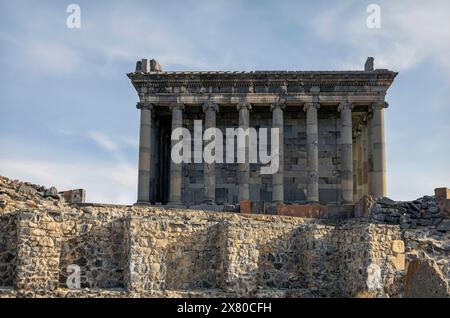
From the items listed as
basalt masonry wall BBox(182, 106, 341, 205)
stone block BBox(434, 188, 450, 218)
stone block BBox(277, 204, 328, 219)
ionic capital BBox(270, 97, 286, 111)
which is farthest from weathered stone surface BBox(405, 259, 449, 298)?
ionic capital BBox(270, 97, 286, 111)

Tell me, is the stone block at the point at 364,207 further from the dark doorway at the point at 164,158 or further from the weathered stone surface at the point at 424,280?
the dark doorway at the point at 164,158

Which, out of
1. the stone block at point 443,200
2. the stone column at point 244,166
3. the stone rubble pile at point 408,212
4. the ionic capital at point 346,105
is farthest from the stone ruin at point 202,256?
the ionic capital at point 346,105

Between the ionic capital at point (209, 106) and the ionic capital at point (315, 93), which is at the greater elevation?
the ionic capital at point (315, 93)

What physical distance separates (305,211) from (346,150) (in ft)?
38.9

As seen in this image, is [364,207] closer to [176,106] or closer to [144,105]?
[176,106]

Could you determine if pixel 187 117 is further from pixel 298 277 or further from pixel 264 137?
pixel 298 277

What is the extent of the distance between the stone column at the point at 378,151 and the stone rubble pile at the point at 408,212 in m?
11.4

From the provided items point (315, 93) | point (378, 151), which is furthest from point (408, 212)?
point (315, 93)

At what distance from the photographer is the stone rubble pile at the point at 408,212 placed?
17922 millimetres

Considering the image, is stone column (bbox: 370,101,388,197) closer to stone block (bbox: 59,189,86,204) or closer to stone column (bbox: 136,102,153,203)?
stone column (bbox: 136,102,153,203)

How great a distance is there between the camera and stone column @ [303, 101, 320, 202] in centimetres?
3080

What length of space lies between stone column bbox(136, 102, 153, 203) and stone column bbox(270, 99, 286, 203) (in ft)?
21.6

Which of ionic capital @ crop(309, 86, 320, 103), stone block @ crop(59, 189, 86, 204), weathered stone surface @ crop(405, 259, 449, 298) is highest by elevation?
ionic capital @ crop(309, 86, 320, 103)
